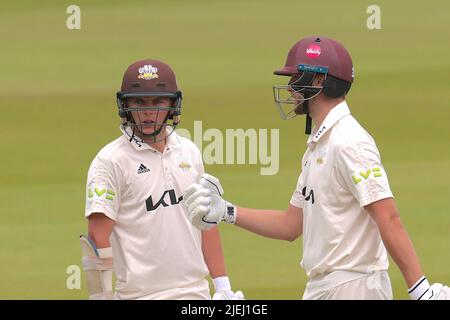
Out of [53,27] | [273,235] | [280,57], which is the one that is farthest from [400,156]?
[273,235]

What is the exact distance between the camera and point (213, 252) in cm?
692

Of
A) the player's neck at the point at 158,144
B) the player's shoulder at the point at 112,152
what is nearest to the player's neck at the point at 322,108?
the player's neck at the point at 158,144

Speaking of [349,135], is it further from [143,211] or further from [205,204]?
[143,211]

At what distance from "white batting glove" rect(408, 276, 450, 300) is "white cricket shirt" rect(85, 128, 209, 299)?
4.07 feet

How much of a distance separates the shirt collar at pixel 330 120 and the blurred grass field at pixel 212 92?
15.9 feet

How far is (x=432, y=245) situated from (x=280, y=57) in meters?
3.29

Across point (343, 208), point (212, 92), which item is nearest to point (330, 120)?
point (343, 208)

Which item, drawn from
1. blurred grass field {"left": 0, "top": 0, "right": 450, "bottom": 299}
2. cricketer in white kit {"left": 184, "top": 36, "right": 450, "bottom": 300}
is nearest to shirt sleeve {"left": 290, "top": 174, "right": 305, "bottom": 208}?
cricketer in white kit {"left": 184, "top": 36, "right": 450, "bottom": 300}

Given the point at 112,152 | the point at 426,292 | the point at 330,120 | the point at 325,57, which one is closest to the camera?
the point at 426,292

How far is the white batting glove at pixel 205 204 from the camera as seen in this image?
634 centimetres

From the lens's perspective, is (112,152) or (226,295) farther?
(226,295)

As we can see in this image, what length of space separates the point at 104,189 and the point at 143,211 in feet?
0.74

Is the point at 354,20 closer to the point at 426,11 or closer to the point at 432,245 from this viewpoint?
the point at 426,11

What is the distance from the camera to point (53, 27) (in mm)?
14148
